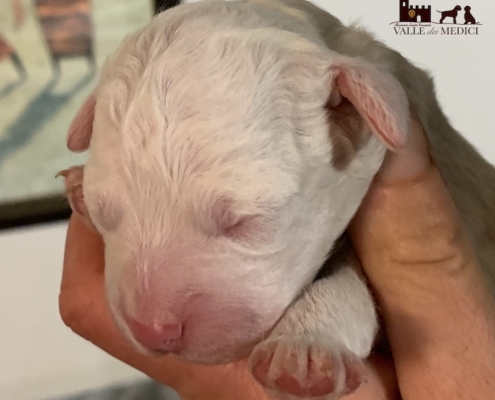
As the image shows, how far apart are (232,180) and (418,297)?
15.9 inches

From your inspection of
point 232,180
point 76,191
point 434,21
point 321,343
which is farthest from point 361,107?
point 434,21

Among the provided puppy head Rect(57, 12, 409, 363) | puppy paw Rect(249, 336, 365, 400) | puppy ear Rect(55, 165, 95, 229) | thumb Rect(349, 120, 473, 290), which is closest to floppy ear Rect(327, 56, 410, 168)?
puppy head Rect(57, 12, 409, 363)

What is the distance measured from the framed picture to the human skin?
982mm

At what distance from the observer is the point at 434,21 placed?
7.07ft

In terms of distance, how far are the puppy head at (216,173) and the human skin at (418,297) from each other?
155 millimetres

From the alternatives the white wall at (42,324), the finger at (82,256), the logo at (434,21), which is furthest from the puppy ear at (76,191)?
the logo at (434,21)

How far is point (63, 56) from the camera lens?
1.63 metres

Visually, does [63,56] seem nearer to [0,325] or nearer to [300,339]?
[0,325]

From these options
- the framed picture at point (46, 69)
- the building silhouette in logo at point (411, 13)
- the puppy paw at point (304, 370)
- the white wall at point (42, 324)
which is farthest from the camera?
the building silhouette in logo at point (411, 13)

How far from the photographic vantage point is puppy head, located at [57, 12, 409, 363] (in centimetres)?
64

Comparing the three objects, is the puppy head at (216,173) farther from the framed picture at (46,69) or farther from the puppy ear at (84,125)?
the framed picture at (46,69)

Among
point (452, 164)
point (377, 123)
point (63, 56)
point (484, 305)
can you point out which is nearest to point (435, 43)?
point (452, 164)

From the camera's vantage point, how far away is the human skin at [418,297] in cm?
85

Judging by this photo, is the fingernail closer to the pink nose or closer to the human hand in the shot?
the human hand
